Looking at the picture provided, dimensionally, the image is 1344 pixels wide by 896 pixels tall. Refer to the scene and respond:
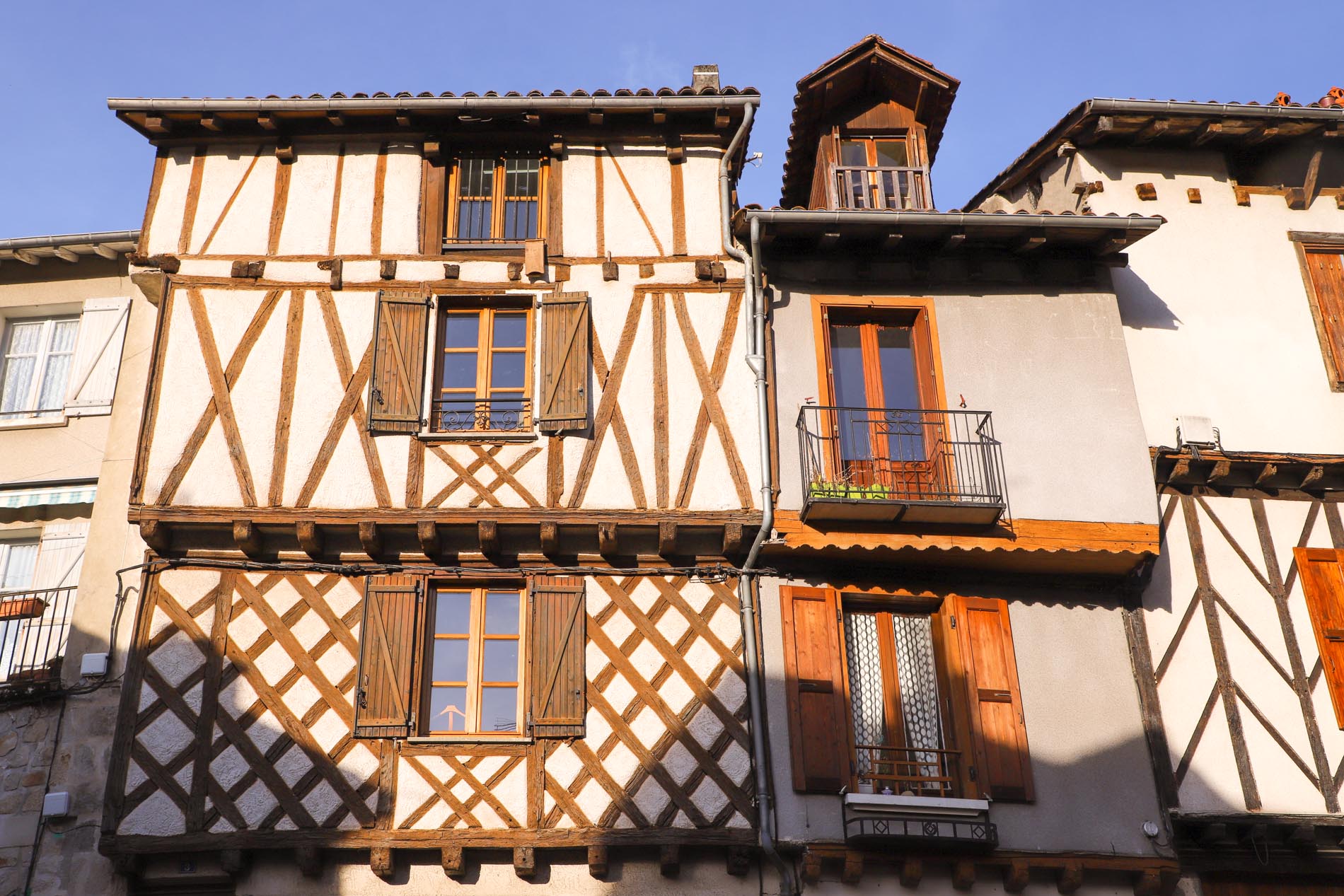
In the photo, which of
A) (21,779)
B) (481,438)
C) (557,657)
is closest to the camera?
(21,779)

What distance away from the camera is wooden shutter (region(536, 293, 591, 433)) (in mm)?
11094

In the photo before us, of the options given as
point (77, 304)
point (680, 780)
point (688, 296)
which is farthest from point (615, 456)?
point (77, 304)

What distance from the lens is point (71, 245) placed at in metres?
12.5

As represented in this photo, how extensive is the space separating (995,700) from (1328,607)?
306 cm

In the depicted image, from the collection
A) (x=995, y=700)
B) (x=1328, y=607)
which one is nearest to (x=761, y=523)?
(x=995, y=700)

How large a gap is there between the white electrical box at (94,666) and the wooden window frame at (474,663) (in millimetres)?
2392

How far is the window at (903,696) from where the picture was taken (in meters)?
10.1

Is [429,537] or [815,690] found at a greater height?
[429,537]

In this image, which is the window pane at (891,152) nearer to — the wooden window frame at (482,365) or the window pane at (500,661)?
the wooden window frame at (482,365)

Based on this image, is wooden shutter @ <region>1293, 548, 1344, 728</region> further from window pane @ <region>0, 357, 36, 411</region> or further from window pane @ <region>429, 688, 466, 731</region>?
window pane @ <region>0, 357, 36, 411</region>

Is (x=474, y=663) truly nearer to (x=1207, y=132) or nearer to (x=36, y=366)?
(x=36, y=366)

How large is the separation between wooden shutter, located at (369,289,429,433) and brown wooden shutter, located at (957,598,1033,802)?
474 cm

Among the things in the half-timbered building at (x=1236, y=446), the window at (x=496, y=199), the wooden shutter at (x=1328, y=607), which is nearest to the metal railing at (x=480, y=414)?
the window at (x=496, y=199)

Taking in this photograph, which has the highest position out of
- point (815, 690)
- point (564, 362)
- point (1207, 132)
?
point (1207, 132)
